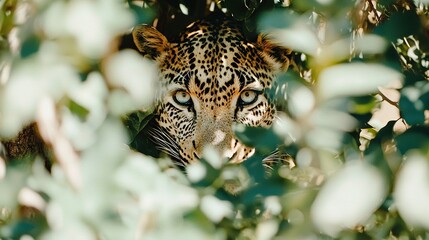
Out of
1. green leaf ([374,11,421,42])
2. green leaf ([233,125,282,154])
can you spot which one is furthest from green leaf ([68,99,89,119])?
green leaf ([374,11,421,42])

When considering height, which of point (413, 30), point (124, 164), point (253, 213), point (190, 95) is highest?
point (413, 30)

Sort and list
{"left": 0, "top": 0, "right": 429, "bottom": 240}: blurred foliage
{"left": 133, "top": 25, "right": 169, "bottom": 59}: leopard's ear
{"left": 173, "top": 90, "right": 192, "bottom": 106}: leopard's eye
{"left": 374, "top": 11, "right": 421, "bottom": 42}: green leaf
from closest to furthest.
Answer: {"left": 0, "top": 0, "right": 429, "bottom": 240}: blurred foliage
{"left": 374, "top": 11, "right": 421, "bottom": 42}: green leaf
{"left": 133, "top": 25, "right": 169, "bottom": 59}: leopard's ear
{"left": 173, "top": 90, "right": 192, "bottom": 106}: leopard's eye

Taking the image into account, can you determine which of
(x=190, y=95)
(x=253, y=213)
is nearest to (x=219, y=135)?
(x=190, y=95)

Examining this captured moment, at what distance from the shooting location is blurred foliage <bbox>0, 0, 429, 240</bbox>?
0.73 meters

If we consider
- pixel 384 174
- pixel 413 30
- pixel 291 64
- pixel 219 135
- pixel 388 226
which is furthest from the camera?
pixel 291 64

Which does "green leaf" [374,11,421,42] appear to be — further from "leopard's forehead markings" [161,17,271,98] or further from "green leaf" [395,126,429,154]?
"leopard's forehead markings" [161,17,271,98]

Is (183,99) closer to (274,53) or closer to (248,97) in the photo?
(248,97)

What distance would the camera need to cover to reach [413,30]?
0.85m

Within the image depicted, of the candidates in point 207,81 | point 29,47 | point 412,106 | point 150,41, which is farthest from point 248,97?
point 29,47

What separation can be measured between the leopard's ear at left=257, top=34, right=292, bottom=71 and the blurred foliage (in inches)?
73.7

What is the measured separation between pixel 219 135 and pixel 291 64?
1.41 feet

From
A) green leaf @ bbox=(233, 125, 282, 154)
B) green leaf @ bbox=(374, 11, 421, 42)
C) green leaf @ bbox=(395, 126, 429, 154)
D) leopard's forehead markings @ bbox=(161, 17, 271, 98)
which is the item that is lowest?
leopard's forehead markings @ bbox=(161, 17, 271, 98)

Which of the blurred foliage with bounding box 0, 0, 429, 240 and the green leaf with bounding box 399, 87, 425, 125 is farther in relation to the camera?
the green leaf with bounding box 399, 87, 425, 125

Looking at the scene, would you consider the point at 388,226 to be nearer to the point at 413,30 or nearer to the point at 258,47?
the point at 413,30
